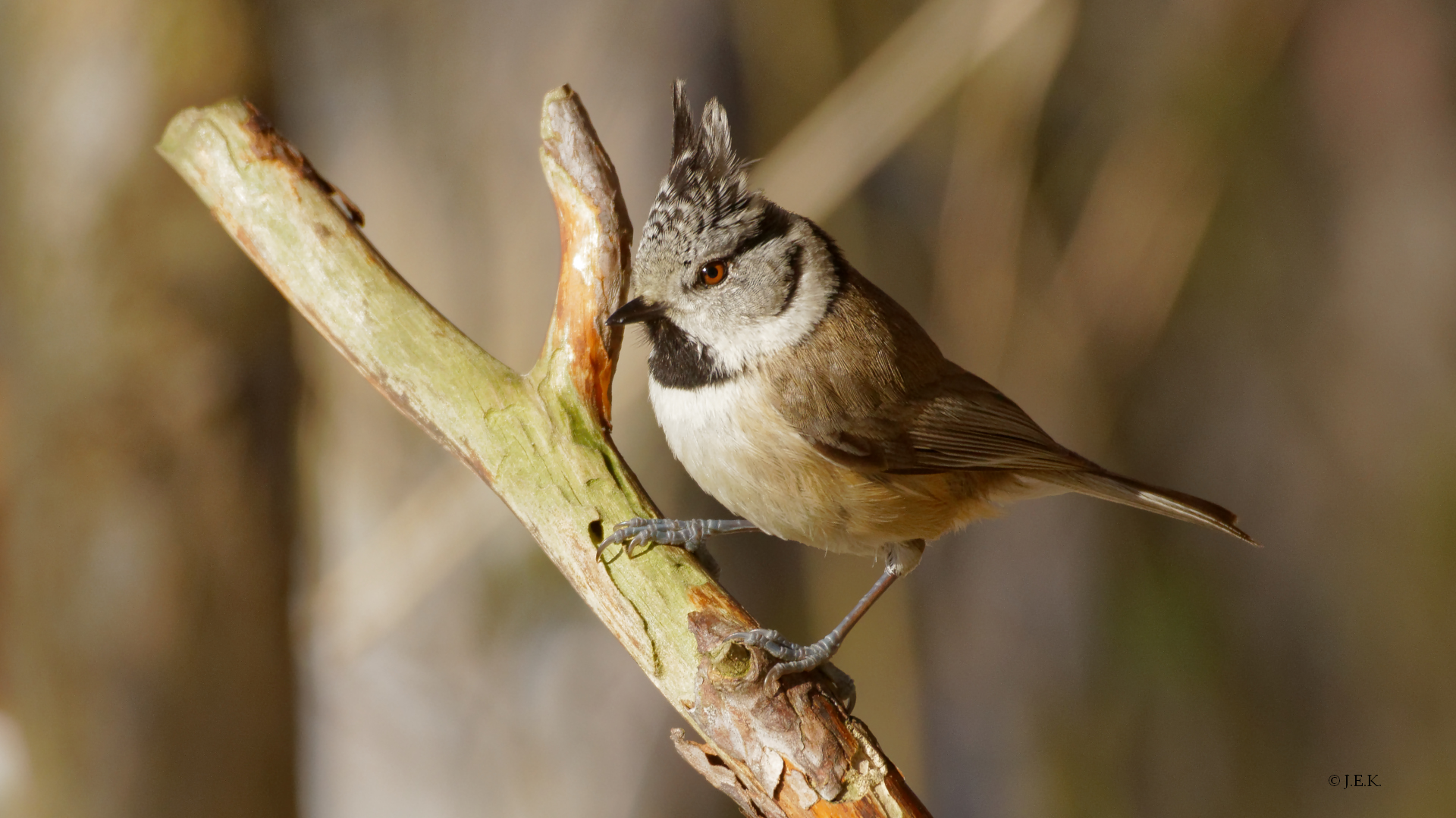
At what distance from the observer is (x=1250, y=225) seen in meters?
3.85

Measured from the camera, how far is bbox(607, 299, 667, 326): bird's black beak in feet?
6.04

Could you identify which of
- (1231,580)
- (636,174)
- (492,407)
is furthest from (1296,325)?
(492,407)

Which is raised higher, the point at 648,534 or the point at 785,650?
the point at 648,534

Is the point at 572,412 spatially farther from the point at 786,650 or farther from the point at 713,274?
the point at 786,650

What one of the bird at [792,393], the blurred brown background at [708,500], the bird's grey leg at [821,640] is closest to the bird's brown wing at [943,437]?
the bird at [792,393]

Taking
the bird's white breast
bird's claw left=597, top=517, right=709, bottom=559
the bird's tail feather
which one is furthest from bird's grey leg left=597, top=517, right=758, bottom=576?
the bird's tail feather

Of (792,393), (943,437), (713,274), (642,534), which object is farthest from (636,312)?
(943,437)

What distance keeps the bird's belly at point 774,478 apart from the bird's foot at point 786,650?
23 cm

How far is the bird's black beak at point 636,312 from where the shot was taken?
1.84m

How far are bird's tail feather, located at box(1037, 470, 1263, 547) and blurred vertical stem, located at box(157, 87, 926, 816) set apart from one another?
2.69ft

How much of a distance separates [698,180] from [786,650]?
860 mm

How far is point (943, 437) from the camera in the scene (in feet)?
6.60

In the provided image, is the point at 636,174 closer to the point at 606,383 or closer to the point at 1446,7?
the point at 606,383

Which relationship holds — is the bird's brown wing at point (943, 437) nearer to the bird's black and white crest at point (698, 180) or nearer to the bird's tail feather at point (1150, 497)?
the bird's tail feather at point (1150, 497)
